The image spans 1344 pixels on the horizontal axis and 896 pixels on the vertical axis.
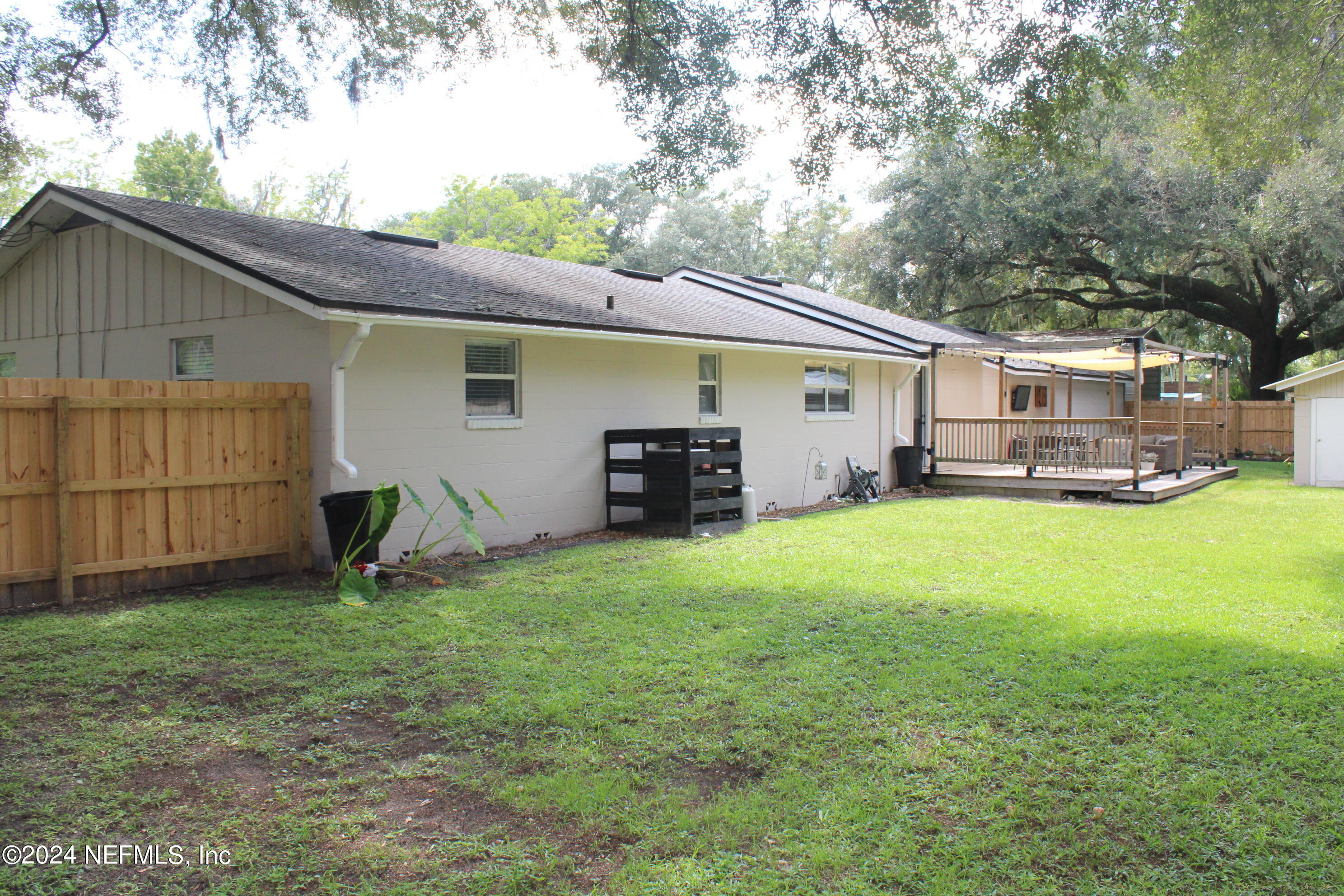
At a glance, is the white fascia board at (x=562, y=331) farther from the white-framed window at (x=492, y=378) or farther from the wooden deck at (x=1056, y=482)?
the wooden deck at (x=1056, y=482)

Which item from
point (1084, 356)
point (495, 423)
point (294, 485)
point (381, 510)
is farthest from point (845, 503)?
point (294, 485)

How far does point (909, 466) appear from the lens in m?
16.4

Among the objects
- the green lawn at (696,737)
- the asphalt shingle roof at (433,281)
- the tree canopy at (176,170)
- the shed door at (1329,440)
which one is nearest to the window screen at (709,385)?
the asphalt shingle roof at (433,281)

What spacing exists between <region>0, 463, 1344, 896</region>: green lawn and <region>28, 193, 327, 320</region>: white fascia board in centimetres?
253

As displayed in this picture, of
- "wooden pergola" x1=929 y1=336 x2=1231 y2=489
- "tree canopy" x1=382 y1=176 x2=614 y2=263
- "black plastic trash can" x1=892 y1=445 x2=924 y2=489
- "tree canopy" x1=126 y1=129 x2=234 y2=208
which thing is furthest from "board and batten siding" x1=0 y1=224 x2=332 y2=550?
"tree canopy" x1=126 y1=129 x2=234 y2=208

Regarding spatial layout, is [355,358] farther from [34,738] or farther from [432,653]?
[34,738]

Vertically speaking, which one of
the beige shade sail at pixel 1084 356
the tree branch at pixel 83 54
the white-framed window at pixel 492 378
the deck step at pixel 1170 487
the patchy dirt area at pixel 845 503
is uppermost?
the tree branch at pixel 83 54

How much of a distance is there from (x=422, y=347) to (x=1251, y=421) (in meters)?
24.8

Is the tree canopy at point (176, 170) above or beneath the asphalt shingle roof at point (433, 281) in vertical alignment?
above

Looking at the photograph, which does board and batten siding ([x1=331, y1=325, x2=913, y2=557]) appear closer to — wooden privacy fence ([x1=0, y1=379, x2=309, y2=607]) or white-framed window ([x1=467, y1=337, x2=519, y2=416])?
white-framed window ([x1=467, y1=337, x2=519, y2=416])

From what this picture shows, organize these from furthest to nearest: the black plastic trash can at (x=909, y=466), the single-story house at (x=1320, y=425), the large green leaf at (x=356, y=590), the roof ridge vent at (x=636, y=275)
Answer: the roof ridge vent at (x=636, y=275)
the black plastic trash can at (x=909, y=466)
the single-story house at (x=1320, y=425)
the large green leaf at (x=356, y=590)

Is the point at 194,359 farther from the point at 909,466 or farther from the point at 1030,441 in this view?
the point at 1030,441

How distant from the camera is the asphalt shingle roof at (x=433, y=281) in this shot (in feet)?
27.5

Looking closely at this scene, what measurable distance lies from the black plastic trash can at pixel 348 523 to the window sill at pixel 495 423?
188 cm
